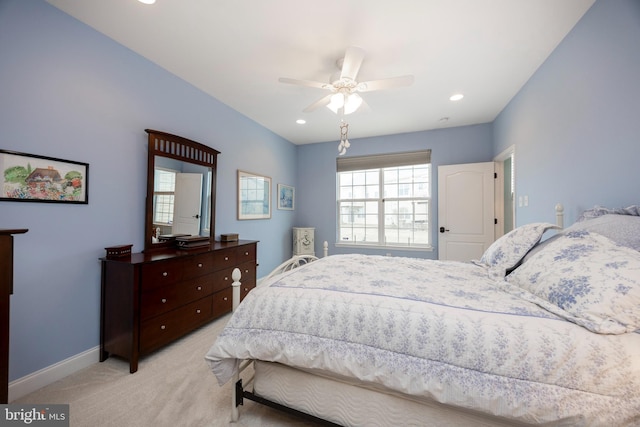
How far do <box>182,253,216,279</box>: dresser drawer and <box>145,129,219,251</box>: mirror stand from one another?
1.15 ft

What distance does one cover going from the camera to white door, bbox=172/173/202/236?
260 cm

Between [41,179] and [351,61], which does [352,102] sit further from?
[41,179]

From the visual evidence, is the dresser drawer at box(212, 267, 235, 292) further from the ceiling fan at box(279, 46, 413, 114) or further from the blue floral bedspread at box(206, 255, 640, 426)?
the ceiling fan at box(279, 46, 413, 114)

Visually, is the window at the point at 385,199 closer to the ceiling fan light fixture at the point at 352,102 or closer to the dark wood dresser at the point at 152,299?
the ceiling fan light fixture at the point at 352,102

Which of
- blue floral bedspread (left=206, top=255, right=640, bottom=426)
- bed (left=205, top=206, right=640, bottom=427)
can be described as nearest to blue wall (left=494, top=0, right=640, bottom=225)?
bed (left=205, top=206, right=640, bottom=427)

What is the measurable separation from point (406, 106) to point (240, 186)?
2559 millimetres

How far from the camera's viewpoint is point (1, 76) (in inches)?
60.0

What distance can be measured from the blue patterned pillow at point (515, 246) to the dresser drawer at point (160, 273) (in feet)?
8.33

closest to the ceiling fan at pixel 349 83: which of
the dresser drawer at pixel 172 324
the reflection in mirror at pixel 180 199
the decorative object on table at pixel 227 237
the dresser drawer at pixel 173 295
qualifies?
the reflection in mirror at pixel 180 199

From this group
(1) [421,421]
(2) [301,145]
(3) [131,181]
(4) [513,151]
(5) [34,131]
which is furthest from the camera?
(2) [301,145]

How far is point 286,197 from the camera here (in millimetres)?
4715

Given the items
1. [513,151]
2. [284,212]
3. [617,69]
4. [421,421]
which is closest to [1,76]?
[421,421]

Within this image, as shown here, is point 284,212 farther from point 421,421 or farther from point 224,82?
point 421,421

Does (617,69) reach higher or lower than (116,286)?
higher
